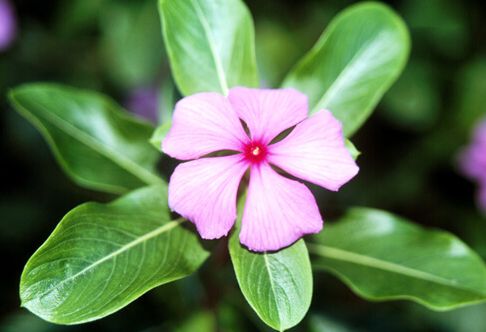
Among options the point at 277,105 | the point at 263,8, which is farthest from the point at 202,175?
the point at 263,8

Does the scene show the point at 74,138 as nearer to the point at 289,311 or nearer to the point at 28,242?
the point at 289,311

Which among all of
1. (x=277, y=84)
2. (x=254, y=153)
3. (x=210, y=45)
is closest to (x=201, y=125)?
(x=254, y=153)

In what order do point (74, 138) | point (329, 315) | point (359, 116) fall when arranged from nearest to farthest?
point (359, 116) → point (74, 138) → point (329, 315)

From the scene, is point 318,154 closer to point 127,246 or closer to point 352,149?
point 352,149

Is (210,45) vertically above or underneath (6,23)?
above

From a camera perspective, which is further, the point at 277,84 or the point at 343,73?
the point at 277,84

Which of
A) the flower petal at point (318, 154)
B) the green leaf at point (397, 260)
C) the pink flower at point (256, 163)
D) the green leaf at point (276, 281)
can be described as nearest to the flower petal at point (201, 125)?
the pink flower at point (256, 163)

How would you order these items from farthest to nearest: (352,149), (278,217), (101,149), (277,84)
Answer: (277,84)
(101,149)
(352,149)
(278,217)
